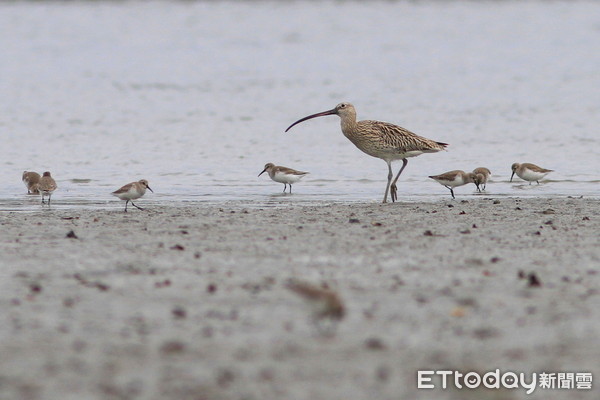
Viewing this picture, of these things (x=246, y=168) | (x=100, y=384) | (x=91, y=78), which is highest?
(x=91, y=78)

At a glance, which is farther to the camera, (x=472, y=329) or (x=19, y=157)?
(x=19, y=157)

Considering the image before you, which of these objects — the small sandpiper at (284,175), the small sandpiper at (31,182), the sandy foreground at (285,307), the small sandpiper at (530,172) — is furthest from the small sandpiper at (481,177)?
the small sandpiper at (31,182)

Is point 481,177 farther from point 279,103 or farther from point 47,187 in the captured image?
point 279,103

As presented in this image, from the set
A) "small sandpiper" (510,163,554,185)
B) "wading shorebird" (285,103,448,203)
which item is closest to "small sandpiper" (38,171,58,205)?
"wading shorebird" (285,103,448,203)

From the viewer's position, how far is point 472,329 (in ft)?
25.7

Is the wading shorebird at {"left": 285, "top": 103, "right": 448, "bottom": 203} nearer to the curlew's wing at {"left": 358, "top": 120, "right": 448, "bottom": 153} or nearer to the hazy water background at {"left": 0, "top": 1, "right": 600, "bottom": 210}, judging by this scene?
the curlew's wing at {"left": 358, "top": 120, "right": 448, "bottom": 153}

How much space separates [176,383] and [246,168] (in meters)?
15.0

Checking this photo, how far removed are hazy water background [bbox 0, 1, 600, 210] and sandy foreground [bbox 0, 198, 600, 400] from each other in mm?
5249

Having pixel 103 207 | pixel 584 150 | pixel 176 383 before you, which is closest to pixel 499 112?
pixel 584 150

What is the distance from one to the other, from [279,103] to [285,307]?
25977 millimetres

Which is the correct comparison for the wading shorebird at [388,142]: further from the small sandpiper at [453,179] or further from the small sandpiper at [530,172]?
the small sandpiper at [530,172]

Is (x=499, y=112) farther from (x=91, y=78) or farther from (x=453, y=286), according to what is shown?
(x=453, y=286)

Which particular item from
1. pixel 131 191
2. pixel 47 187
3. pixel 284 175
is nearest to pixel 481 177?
pixel 284 175

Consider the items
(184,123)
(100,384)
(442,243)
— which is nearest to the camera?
(100,384)
